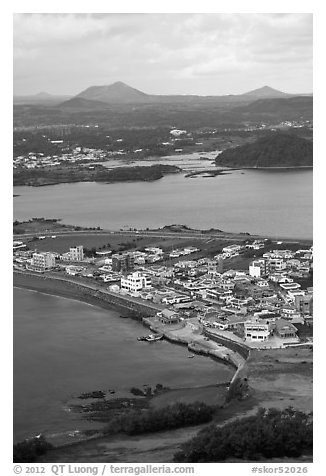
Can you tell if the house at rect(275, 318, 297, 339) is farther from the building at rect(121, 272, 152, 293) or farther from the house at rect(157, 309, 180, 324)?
the building at rect(121, 272, 152, 293)

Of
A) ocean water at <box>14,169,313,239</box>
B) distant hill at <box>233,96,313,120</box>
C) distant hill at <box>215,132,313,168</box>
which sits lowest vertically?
ocean water at <box>14,169,313,239</box>

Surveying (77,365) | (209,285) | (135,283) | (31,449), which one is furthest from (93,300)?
(31,449)

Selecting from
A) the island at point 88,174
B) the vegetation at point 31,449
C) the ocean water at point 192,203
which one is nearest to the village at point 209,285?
the ocean water at point 192,203

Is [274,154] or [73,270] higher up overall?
[274,154]

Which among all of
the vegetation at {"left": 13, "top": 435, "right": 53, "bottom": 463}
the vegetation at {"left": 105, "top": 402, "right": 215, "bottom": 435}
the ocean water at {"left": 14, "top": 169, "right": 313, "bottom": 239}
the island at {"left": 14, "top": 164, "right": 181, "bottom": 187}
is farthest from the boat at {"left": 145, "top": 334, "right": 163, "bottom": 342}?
the island at {"left": 14, "top": 164, "right": 181, "bottom": 187}

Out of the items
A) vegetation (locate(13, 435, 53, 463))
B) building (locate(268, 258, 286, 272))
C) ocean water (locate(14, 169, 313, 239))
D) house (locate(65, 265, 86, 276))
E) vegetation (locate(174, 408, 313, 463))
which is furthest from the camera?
ocean water (locate(14, 169, 313, 239))

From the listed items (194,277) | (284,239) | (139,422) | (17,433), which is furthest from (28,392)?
(284,239)

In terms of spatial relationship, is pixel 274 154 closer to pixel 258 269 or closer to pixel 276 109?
pixel 276 109
